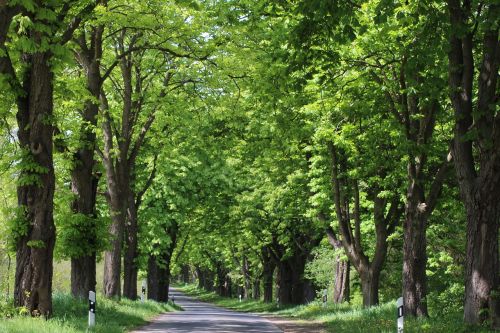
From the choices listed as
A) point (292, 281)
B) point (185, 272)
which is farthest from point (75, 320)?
point (185, 272)

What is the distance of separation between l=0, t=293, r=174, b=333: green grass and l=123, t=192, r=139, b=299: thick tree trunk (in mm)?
4394

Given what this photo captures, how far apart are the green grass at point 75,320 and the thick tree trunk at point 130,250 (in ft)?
14.4

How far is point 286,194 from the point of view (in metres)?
29.8

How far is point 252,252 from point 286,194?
22.8 meters

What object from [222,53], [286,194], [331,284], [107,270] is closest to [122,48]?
[222,53]

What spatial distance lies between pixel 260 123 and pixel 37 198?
13.5 meters

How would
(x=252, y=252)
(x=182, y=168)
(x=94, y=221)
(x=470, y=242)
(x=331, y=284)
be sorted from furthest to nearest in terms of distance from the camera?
(x=252, y=252) → (x=331, y=284) → (x=182, y=168) → (x=94, y=221) → (x=470, y=242)

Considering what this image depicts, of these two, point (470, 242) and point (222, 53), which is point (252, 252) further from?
point (470, 242)

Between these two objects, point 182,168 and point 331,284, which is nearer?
point 182,168

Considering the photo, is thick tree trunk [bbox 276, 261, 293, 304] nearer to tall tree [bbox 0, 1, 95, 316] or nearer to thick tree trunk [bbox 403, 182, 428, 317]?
thick tree trunk [bbox 403, 182, 428, 317]

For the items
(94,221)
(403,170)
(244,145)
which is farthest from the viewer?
(244,145)

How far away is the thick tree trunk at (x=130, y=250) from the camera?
2847cm

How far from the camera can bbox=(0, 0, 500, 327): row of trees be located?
1245 cm

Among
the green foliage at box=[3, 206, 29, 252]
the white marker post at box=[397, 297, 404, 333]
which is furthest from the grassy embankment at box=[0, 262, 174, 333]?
the white marker post at box=[397, 297, 404, 333]
